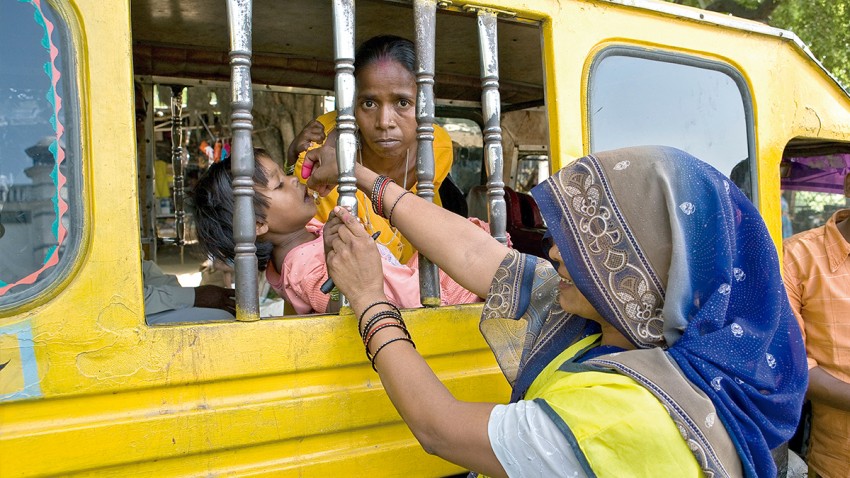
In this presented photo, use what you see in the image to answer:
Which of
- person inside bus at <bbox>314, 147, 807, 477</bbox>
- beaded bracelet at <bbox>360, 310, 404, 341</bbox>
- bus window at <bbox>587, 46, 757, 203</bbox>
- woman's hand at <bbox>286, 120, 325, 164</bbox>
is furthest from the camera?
woman's hand at <bbox>286, 120, 325, 164</bbox>

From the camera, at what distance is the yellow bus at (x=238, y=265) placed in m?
1.22

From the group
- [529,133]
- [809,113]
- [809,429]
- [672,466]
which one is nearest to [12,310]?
[672,466]

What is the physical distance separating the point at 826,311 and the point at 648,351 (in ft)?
5.76

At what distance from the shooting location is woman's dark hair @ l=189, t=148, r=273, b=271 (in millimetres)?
1958

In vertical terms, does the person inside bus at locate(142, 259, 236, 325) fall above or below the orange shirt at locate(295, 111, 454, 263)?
below

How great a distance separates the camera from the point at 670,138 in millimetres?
2043

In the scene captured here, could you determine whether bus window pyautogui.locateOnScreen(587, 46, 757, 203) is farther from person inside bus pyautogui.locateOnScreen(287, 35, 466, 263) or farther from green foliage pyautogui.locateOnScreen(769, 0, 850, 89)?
green foliage pyautogui.locateOnScreen(769, 0, 850, 89)

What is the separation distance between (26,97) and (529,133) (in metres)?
3.42

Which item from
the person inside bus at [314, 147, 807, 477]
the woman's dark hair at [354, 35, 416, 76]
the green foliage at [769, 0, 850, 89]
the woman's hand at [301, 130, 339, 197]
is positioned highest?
the green foliage at [769, 0, 850, 89]

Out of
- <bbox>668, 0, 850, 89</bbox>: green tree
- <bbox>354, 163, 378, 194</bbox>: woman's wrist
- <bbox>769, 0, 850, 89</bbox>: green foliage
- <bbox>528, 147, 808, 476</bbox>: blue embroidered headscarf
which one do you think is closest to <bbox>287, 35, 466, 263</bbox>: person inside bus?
<bbox>354, 163, 378, 194</bbox>: woman's wrist

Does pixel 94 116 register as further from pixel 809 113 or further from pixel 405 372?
pixel 809 113

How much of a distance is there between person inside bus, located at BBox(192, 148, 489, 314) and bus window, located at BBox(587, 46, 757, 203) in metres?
0.69

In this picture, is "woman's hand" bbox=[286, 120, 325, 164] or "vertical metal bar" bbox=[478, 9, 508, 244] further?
"woman's hand" bbox=[286, 120, 325, 164]

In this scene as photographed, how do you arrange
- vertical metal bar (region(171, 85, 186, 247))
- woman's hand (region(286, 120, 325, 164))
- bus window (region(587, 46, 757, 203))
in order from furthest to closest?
vertical metal bar (region(171, 85, 186, 247)) < woman's hand (region(286, 120, 325, 164)) < bus window (region(587, 46, 757, 203))
